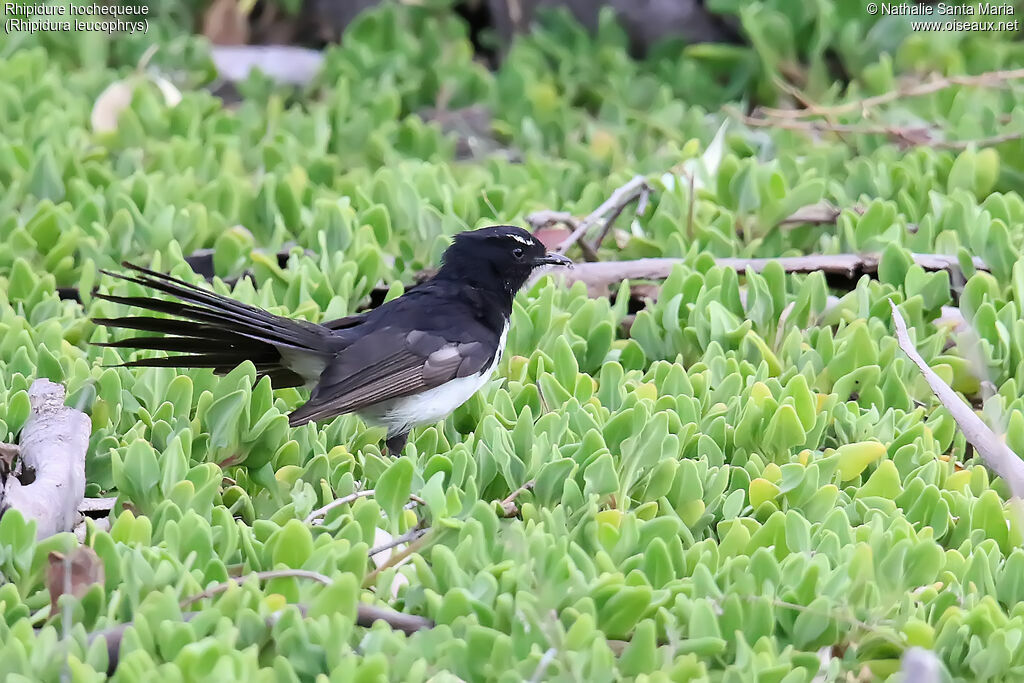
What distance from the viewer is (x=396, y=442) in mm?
4555

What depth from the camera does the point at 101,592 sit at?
311 cm

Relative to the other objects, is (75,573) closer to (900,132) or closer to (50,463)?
(50,463)

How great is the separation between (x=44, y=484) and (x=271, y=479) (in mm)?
636

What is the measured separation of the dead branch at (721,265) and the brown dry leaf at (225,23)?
396 cm

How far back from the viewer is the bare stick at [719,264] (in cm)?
539

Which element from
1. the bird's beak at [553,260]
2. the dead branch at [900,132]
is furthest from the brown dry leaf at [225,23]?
the bird's beak at [553,260]

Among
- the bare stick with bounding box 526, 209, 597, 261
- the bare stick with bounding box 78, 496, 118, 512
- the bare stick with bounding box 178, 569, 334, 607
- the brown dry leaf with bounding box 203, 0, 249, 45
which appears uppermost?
the brown dry leaf with bounding box 203, 0, 249, 45

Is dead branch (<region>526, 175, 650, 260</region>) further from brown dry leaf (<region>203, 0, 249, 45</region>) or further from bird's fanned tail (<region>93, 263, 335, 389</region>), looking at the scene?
brown dry leaf (<region>203, 0, 249, 45</region>)

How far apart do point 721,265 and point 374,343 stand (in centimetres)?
151

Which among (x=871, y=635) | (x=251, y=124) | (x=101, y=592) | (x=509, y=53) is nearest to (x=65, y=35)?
(x=251, y=124)

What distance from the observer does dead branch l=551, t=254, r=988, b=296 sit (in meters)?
5.39

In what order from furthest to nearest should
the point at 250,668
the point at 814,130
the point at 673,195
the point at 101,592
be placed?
1. the point at 814,130
2. the point at 673,195
3. the point at 101,592
4. the point at 250,668

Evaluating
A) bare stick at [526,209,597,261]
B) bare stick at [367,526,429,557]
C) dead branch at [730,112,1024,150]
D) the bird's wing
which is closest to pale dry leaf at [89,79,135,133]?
bare stick at [526,209,597,261]

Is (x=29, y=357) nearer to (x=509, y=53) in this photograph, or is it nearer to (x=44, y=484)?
(x=44, y=484)
